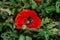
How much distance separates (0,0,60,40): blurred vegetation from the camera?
10.7 ft

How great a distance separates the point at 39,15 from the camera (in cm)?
344

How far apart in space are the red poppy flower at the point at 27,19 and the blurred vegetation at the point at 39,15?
0.07 meters

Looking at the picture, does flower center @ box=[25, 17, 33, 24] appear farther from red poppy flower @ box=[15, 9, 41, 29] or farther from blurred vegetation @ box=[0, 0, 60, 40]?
blurred vegetation @ box=[0, 0, 60, 40]

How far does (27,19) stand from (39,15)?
205 millimetres

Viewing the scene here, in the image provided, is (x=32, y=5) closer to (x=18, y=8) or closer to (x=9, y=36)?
(x=18, y=8)

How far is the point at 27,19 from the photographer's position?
10.9ft

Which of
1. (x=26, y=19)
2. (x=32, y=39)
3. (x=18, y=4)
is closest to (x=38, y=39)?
(x=32, y=39)

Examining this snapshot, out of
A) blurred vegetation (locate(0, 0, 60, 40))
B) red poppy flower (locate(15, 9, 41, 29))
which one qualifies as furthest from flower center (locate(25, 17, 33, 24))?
blurred vegetation (locate(0, 0, 60, 40))

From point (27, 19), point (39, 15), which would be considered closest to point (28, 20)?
point (27, 19)

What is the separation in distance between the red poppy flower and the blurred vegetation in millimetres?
66

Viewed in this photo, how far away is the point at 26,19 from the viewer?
3.29 m

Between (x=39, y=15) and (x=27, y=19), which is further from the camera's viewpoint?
(x=39, y=15)

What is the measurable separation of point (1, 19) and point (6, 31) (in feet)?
0.66

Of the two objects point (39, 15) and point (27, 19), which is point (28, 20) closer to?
point (27, 19)
